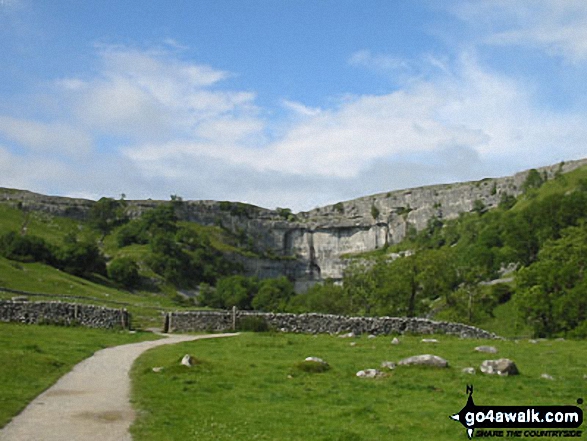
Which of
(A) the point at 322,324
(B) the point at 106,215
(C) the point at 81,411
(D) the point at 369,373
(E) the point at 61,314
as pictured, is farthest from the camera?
(B) the point at 106,215

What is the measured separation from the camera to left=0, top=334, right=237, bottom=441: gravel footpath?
39.5 ft

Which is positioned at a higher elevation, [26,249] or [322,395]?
[26,249]

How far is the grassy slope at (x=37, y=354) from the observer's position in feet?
52.4

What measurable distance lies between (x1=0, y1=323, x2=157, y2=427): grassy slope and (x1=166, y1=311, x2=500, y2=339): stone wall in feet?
21.1

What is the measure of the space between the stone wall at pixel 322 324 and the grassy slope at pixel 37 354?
6.44m

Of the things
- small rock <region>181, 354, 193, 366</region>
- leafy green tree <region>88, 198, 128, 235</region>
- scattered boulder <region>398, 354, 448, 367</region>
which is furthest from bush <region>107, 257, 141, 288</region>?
scattered boulder <region>398, 354, 448, 367</region>

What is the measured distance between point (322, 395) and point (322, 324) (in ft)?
90.5

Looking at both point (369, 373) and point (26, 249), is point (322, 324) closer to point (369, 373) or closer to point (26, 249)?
point (369, 373)

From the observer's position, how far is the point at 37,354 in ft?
74.0

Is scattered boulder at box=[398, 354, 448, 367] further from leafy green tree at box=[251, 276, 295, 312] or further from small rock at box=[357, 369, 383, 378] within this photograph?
leafy green tree at box=[251, 276, 295, 312]

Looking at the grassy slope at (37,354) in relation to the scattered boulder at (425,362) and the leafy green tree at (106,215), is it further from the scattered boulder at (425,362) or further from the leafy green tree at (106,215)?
the leafy green tree at (106,215)

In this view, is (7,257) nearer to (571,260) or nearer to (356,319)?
(356,319)

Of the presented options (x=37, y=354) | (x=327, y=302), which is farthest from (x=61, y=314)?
(x=327, y=302)

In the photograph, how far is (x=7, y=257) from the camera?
93.7 meters
